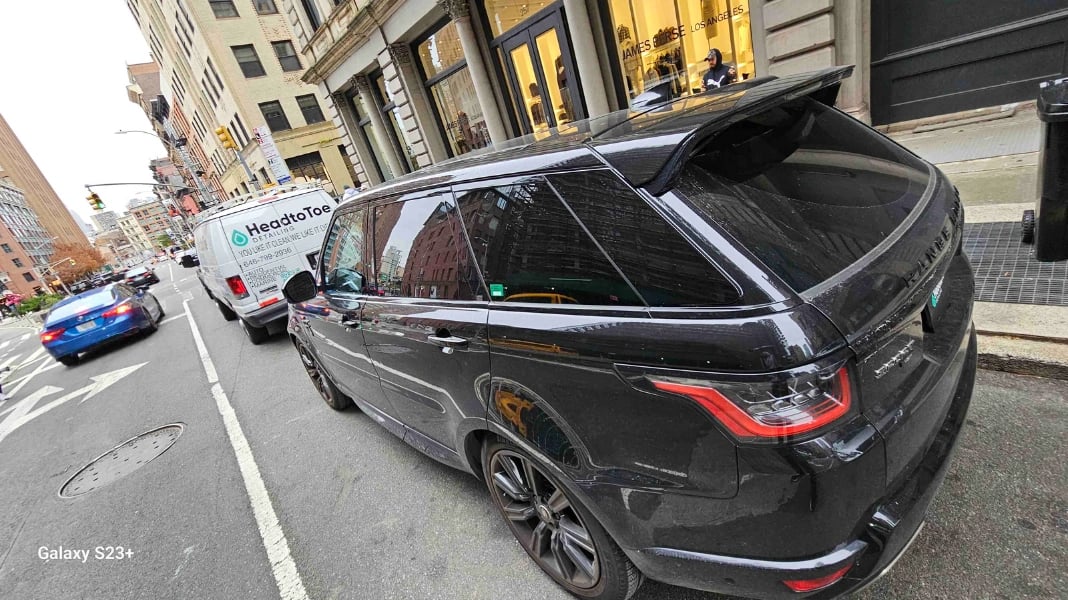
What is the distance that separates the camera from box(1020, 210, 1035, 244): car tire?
3.40m

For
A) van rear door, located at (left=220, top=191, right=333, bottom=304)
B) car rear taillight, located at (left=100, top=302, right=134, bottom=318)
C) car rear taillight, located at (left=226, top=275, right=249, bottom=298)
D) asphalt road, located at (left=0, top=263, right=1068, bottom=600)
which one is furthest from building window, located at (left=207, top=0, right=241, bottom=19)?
asphalt road, located at (left=0, top=263, right=1068, bottom=600)

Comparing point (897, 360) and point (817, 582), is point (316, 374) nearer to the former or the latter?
point (817, 582)

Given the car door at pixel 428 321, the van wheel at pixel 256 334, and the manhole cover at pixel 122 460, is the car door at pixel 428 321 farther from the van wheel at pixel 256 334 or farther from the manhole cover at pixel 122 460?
the van wheel at pixel 256 334

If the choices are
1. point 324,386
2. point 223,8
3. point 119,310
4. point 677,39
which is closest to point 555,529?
point 324,386

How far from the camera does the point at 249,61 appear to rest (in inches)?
1169

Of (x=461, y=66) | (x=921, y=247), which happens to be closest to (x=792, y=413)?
(x=921, y=247)

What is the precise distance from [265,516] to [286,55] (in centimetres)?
3607

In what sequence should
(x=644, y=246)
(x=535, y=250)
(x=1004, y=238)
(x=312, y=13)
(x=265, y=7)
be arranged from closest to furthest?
(x=644, y=246) < (x=535, y=250) < (x=1004, y=238) < (x=312, y=13) < (x=265, y=7)

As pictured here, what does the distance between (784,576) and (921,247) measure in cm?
111

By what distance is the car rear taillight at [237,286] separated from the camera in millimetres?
6715

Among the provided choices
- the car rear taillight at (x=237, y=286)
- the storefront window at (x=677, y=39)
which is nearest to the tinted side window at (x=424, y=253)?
the car rear taillight at (x=237, y=286)

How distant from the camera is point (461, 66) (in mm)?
11820

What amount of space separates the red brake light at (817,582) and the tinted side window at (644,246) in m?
0.82

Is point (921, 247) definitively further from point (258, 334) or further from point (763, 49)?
point (258, 334)
